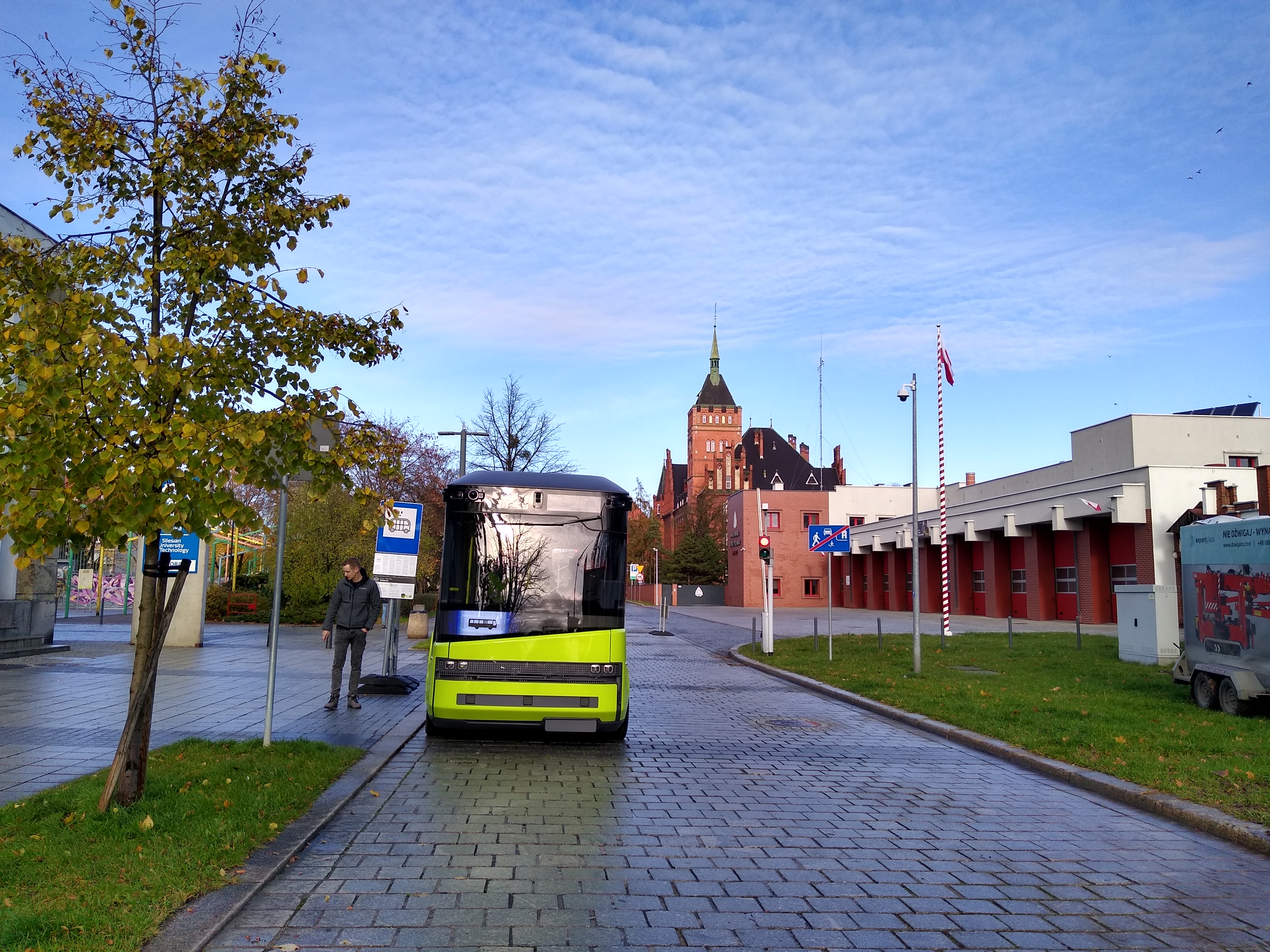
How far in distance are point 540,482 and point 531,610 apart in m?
1.40

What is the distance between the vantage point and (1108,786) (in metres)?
8.52

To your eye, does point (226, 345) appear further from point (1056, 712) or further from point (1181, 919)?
point (1056, 712)

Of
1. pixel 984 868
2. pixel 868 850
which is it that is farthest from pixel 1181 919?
pixel 868 850

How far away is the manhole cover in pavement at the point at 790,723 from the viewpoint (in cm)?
1254

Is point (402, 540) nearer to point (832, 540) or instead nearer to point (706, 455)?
point (832, 540)

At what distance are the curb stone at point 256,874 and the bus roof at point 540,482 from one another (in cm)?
312

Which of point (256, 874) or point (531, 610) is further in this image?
point (531, 610)

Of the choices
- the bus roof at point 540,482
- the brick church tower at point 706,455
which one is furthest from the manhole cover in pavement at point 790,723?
the brick church tower at point 706,455

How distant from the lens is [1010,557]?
47438 mm

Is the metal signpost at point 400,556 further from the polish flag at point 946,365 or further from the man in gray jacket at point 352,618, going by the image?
the polish flag at point 946,365

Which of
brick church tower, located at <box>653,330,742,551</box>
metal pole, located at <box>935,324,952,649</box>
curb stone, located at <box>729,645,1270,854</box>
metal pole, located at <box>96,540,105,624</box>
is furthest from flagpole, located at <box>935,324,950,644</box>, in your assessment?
brick church tower, located at <box>653,330,742,551</box>

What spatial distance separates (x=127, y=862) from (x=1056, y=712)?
35.7 ft

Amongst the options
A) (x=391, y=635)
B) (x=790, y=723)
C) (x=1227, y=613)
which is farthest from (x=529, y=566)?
(x=1227, y=613)

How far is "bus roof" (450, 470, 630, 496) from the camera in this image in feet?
35.7
